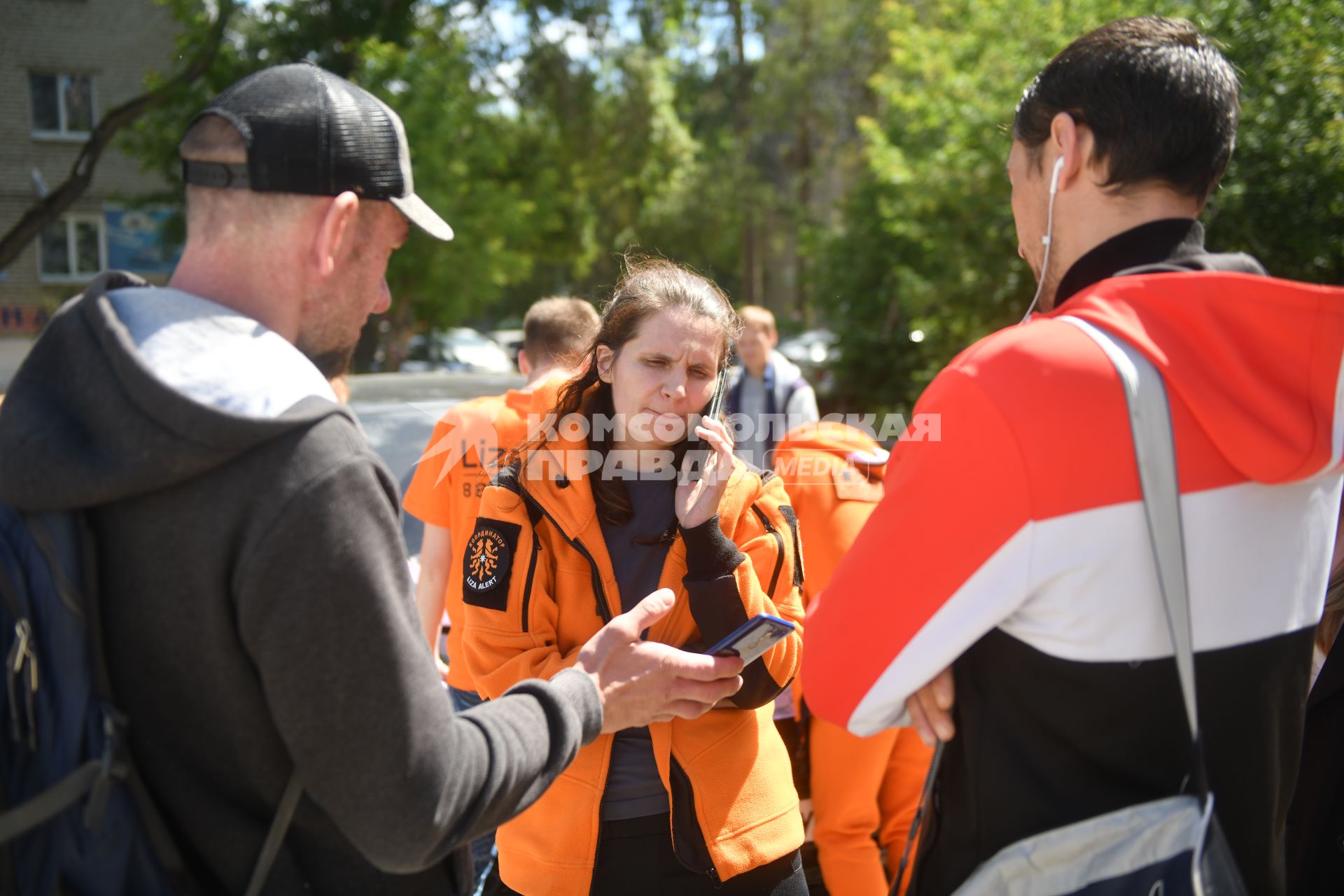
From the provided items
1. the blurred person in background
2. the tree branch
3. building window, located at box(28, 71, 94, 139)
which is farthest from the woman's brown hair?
building window, located at box(28, 71, 94, 139)

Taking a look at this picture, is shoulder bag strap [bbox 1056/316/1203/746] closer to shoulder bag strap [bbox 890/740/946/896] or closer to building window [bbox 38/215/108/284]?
shoulder bag strap [bbox 890/740/946/896]

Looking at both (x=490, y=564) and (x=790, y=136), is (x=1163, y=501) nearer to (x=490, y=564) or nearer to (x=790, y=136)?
(x=490, y=564)

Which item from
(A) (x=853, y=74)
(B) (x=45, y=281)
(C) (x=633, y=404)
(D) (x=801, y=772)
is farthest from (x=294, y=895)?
(B) (x=45, y=281)

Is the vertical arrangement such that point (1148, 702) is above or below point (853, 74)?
below

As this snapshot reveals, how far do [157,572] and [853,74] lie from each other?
2547cm

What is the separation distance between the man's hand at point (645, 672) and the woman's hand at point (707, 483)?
426 millimetres

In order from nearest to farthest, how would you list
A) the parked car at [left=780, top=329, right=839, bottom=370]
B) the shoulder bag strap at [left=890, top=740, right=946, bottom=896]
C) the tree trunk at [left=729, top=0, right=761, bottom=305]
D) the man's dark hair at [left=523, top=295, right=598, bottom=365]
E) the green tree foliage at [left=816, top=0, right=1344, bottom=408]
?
the shoulder bag strap at [left=890, top=740, right=946, bottom=896], the man's dark hair at [left=523, top=295, right=598, bottom=365], the green tree foliage at [left=816, top=0, right=1344, bottom=408], the parked car at [left=780, top=329, right=839, bottom=370], the tree trunk at [left=729, top=0, right=761, bottom=305]

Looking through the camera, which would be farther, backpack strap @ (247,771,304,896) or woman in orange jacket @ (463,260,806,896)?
woman in orange jacket @ (463,260,806,896)

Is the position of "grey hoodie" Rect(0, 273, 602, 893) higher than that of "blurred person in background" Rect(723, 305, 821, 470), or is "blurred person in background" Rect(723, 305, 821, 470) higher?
"grey hoodie" Rect(0, 273, 602, 893)

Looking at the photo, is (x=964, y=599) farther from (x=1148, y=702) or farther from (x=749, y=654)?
(x=749, y=654)

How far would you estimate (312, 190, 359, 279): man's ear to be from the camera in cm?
144

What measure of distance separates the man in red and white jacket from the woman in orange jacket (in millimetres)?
704

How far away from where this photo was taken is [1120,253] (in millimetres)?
1571

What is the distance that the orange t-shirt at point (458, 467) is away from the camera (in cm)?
363
